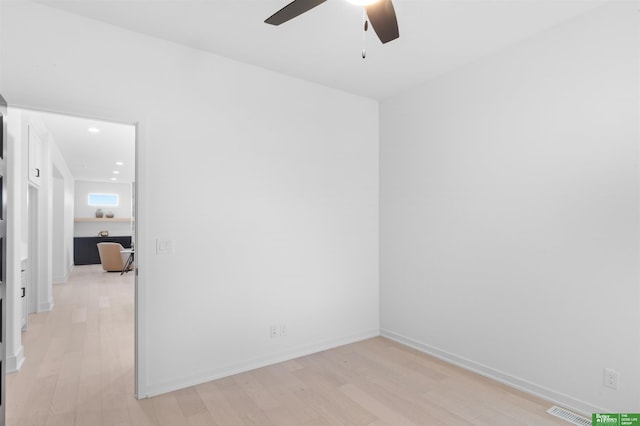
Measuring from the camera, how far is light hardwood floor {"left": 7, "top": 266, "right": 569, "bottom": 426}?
2344 millimetres

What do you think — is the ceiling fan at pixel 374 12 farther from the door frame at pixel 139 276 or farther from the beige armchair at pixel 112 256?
the beige armchair at pixel 112 256

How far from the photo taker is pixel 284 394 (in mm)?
2676

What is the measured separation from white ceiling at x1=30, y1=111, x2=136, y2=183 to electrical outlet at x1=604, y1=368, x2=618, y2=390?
4.38m

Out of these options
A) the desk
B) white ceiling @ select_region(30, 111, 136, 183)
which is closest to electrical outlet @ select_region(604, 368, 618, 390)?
white ceiling @ select_region(30, 111, 136, 183)

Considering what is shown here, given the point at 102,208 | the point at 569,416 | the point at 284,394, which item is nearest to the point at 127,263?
the point at 102,208

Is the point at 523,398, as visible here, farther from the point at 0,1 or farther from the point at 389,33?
the point at 0,1

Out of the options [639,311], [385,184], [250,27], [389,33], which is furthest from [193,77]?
[639,311]

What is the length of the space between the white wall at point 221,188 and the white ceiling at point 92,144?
983 millimetres

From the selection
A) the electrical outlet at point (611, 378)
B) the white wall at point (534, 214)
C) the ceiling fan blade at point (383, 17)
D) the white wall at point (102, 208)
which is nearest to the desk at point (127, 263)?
the white wall at point (102, 208)

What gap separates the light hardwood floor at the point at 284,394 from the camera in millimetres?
2344

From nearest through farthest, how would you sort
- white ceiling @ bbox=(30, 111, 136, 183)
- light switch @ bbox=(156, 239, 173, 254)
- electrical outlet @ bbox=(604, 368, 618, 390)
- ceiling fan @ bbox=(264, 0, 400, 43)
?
1. ceiling fan @ bbox=(264, 0, 400, 43)
2. electrical outlet @ bbox=(604, 368, 618, 390)
3. light switch @ bbox=(156, 239, 173, 254)
4. white ceiling @ bbox=(30, 111, 136, 183)

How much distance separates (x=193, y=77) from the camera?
2.89 meters

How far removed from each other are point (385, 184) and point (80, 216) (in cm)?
1114

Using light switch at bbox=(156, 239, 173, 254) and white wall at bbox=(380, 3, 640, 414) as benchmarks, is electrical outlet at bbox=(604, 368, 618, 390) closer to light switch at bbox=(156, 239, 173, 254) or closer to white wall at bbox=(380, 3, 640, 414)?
white wall at bbox=(380, 3, 640, 414)
